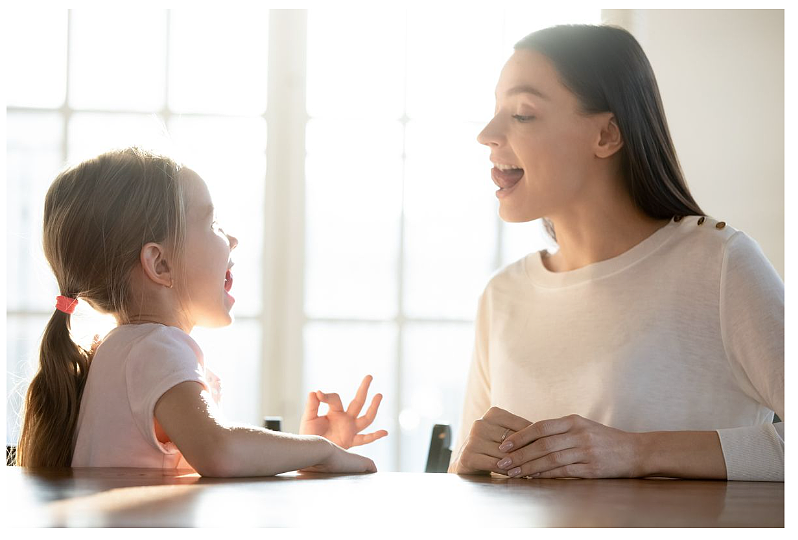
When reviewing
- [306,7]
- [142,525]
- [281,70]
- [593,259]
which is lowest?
[142,525]

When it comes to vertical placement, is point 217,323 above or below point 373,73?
below

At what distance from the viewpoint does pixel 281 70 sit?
3078mm

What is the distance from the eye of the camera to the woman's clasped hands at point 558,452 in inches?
41.1

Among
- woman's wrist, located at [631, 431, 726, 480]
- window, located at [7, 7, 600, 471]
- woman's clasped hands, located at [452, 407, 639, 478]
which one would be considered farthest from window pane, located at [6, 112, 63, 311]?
woman's wrist, located at [631, 431, 726, 480]

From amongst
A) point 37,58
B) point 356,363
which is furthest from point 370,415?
point 37,58

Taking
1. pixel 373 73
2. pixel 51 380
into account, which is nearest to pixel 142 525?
pixel 51 380

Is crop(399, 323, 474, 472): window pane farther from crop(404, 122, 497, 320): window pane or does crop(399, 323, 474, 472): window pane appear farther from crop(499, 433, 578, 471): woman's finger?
crop(499, 433, 578, 471): woman's finger

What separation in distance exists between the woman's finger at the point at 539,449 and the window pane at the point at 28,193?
2.39 meters

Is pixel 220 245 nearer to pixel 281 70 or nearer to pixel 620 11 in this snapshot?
pixel 281 70

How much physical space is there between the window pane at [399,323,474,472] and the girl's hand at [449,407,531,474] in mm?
1959

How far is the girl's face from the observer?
127cm
